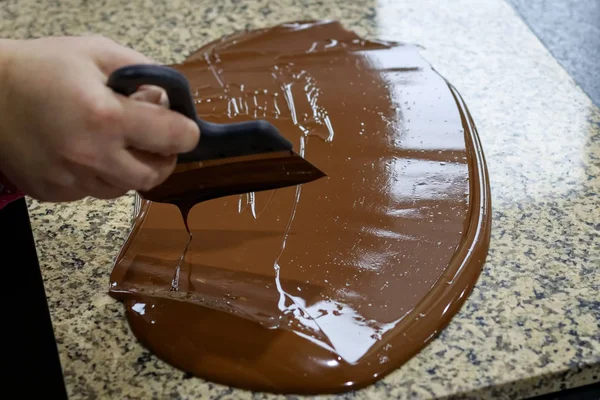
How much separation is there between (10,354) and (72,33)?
773mm

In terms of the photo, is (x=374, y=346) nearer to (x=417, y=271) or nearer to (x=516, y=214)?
(x=417, y=271)

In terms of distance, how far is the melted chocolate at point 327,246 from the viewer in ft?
2.68

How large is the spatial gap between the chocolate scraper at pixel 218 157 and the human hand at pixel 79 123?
26mm

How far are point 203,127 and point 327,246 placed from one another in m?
0.26

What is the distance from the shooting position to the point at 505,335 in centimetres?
84

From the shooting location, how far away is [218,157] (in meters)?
0.83

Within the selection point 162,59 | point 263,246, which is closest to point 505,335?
point 263,246

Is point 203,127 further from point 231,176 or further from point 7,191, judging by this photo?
point 7,191

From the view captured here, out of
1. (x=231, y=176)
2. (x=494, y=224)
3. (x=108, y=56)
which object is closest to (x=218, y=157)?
(x=231, y=176)

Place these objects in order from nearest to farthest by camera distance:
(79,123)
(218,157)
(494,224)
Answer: (79,123) < (218,157) < (494,224)

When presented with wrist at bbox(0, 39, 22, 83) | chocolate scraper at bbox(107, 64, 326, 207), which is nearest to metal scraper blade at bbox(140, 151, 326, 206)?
chocolate scraper at bbox(107, 64, 326, 207)

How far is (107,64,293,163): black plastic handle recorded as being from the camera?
0.68 metres

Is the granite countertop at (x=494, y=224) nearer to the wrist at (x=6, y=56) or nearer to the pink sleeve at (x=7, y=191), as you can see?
the pink sleeve at (x=7, y=191)

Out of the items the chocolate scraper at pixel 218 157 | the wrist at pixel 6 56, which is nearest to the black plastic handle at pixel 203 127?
the chocolate scraper at pixel 218 157
